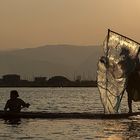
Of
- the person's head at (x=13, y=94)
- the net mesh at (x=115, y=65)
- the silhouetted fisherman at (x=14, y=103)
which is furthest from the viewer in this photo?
the net mesh at (x=115, y=65)

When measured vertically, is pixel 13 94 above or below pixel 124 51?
below

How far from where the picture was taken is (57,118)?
3944 centimetres

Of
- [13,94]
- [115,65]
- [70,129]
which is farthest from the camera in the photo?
[115,65]

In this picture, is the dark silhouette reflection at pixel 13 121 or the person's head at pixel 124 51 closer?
the dark silhouette reflection at pixel 13 121

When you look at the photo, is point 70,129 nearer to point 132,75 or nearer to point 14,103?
point 14,103

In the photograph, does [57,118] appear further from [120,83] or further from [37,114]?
[120,83]

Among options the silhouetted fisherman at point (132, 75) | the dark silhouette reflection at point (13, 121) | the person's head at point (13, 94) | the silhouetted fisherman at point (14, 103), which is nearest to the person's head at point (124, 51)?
the silhouetted fisherman at point (132, 75)

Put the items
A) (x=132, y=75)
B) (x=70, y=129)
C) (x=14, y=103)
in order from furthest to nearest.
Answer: (x=132, y=75)
(x=14, y=103)
(x=70, y=129)

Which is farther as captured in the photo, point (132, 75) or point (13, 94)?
point (132, 75)

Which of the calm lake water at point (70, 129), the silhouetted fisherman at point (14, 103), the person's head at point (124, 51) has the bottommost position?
the calm lake water at point (70, 129)

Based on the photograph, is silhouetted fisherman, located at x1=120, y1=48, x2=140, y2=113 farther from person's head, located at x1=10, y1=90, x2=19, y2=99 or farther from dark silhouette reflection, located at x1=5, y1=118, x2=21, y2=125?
dark silhouette reflection, located at x1=5, y1=118, x2=21, y2=125

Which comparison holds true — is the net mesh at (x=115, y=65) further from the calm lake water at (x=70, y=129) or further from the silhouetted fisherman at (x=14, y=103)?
A: the silhouetted fisherman at (x=14, y=103)

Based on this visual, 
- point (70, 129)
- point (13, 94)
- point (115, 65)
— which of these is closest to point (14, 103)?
point (13, 94)

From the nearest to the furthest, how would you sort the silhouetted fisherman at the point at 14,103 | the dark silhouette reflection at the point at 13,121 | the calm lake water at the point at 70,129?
1. the calm lake water at the point at 70,129
2. the dark silhouette reflection at the point at 13,121
3. the silhouetted fisherman at the point at 14,103
